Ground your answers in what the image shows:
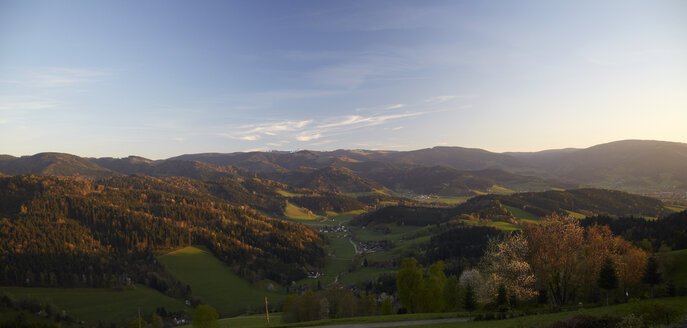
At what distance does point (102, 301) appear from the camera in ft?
436

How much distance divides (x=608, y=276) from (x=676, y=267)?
1851 cm

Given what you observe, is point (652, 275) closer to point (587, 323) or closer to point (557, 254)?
point (557, 254)

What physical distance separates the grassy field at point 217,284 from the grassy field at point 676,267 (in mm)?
127664

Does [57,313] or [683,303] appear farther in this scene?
[57,313]

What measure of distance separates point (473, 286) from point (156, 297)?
144218 millimetres

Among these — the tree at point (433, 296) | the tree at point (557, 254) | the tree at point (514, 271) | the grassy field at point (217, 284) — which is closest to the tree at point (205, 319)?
the tree at point (433, 296)

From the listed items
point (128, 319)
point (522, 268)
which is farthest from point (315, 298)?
point (128, 319)

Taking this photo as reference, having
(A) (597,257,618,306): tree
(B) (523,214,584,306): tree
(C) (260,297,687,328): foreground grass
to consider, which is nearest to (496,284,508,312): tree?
(C) (260,297,687,328): foreground grass

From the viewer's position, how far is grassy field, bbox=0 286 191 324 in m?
122

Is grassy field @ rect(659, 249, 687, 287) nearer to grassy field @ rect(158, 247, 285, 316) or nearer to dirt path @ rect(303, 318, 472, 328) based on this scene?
dirt path @ rect(303, 318, 472, 328)

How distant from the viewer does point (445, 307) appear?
7000 centimetres

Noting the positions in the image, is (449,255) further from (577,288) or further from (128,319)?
(128,319)

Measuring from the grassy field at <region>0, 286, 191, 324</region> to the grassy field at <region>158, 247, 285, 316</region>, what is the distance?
16039 millimetres

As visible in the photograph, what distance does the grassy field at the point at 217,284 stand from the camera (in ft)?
474
